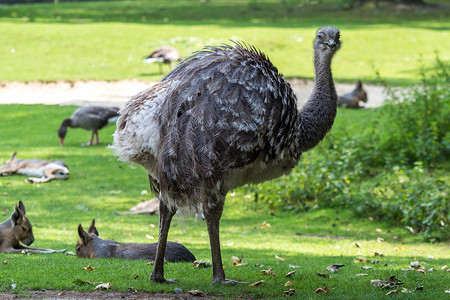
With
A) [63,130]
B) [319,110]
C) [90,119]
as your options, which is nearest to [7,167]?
[63,130]

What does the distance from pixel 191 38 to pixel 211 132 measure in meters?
23.9

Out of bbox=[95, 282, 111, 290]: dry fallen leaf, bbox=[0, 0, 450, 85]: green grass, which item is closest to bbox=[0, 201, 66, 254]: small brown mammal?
bbox=[95, 282, 111, 290]: dry fallen leaf

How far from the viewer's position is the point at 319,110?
24.6ft

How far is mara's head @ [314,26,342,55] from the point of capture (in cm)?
764

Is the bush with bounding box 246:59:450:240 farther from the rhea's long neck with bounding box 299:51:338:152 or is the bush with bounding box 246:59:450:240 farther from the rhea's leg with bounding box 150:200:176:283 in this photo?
the rhea's leg with bounding box 150:200:176:283

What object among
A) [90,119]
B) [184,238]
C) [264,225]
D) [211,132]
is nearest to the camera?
[211,132]

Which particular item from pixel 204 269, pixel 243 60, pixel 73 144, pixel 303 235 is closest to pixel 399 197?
pixel 303 235

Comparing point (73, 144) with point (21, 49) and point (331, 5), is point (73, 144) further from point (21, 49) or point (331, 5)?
point (331, 5)

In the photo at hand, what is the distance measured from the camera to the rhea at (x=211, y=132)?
6336mm

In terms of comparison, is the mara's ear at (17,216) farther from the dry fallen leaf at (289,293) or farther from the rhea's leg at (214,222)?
the dry fallen leaf at (289,293)

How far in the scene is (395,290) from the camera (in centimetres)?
686

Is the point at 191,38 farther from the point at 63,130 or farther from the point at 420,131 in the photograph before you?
the point at 420,131

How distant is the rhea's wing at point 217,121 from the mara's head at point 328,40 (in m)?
1.05

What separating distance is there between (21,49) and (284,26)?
13.8 m
